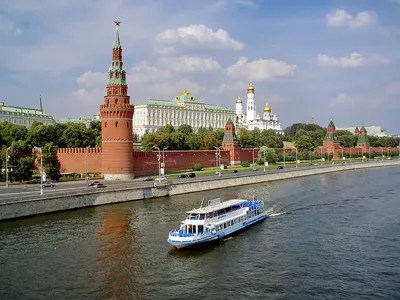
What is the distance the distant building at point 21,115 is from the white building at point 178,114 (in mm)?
29189

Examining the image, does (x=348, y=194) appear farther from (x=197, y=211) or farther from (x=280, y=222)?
(x=197, y=211)

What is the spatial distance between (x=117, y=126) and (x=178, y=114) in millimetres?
93665

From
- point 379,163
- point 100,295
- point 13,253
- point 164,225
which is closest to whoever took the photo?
point 100,295

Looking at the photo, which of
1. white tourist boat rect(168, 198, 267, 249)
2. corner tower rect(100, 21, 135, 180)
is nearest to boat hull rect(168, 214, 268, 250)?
white tourist boat rect(168, 198, 267, 249)

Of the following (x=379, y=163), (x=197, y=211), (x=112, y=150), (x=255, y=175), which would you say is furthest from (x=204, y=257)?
(x=379, y=163)

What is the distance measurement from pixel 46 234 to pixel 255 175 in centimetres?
3946

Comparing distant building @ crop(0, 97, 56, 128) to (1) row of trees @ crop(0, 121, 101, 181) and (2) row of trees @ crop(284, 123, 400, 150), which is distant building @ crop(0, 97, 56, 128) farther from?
(2) row of trees @ crop(284, 123, 400, 150)

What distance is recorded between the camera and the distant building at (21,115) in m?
127

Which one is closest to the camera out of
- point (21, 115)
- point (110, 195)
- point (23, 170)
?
point (110, 195)

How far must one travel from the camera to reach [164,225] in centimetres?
3447

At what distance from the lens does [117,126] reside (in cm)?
5984

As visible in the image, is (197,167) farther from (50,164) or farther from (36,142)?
(50,164)

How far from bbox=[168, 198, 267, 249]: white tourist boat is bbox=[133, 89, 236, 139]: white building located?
108 meters

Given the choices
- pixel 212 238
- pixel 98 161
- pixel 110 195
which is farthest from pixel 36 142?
pixel 212 238
